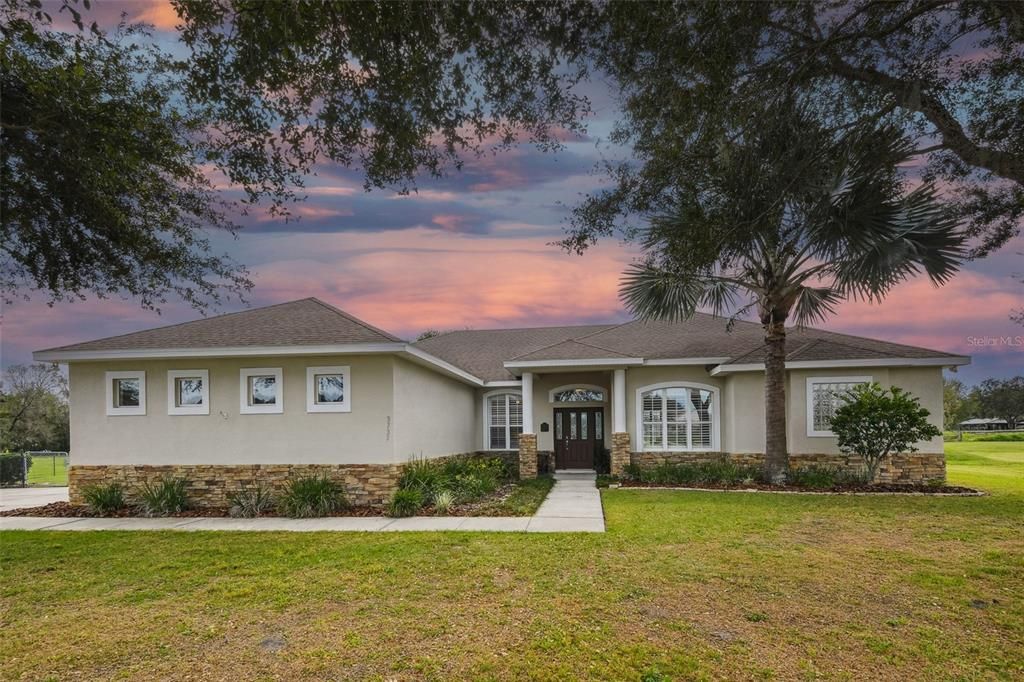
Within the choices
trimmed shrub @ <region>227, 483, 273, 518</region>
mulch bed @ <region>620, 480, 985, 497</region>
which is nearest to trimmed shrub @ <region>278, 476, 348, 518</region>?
trimmed shrub @ <region>227, 483, 273, 518</region>

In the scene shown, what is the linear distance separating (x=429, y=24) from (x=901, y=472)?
50.5ft

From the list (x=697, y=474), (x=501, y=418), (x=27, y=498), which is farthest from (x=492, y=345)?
(x=27, y=498)

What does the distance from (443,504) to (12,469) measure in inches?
674

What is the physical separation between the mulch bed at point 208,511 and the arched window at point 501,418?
714 cm

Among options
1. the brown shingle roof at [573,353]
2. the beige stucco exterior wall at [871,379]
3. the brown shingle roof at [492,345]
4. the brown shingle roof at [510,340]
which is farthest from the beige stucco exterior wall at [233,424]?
the beige stucco exterior wall at [871,379]

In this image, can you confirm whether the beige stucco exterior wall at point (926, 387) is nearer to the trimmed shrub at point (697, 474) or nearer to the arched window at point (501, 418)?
the trimmed shrub at point (697, 474)

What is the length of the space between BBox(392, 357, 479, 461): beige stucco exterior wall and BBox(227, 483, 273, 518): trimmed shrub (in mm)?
2638

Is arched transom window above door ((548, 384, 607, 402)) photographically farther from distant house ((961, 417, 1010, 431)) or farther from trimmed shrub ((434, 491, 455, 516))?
distant house ((961, 417, 1010, 431))

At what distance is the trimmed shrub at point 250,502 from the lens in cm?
1104

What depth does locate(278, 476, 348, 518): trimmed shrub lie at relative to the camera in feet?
35.5

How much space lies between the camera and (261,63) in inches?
159

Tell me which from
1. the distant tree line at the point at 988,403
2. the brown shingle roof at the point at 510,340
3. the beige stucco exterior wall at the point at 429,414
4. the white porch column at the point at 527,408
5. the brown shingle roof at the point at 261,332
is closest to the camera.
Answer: the brown shingle roof at the point at 261,332

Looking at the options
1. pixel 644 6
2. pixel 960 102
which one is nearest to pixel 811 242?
pixel 960 102

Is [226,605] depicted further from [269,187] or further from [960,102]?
[960,102]
